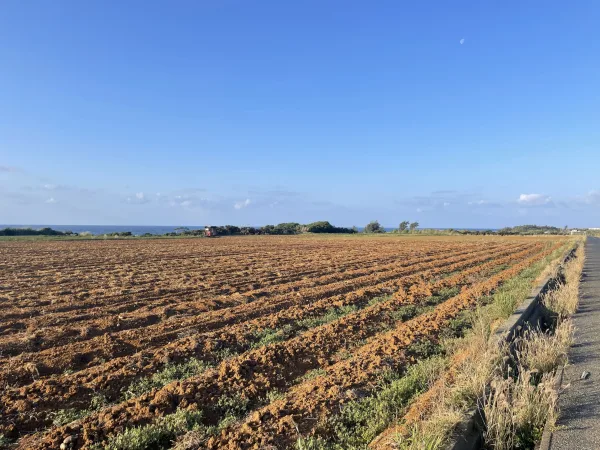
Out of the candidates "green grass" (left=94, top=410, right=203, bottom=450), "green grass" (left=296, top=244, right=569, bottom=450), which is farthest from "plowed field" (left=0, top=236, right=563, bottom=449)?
"green grass" (left=296, top=244, right=569, bottom=450)

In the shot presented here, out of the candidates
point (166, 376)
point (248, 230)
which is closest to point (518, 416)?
point (166, 376)

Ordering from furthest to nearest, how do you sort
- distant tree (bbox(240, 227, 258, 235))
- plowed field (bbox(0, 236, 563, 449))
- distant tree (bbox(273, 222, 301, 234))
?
distant tree (bbox(273, 222, 301, 234)), distant tree (bbox(240, 227, 258, 235)), plowed field (bbox(0, 236, 563, 449))

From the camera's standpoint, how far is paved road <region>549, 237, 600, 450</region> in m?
3.66

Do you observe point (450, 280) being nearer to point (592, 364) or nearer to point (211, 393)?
point (592, 364)

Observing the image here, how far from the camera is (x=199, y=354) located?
6.12 m

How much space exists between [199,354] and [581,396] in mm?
5075

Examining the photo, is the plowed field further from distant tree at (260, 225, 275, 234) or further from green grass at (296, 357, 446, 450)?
distant tree at (260, 225, 275, 234)

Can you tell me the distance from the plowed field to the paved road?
195cm

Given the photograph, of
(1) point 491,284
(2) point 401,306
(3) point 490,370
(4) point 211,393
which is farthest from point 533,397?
(1) point 491,284

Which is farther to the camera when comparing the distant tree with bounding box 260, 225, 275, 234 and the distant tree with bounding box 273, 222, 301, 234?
the distant tree with bounding box 273, 222, 301, 234

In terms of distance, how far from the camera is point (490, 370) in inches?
183

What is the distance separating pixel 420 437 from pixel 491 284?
10.2 meters

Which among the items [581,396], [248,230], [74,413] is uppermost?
[248,230]

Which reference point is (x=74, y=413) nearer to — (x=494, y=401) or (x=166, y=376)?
(x=166, y=376)
